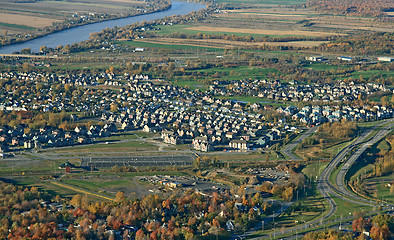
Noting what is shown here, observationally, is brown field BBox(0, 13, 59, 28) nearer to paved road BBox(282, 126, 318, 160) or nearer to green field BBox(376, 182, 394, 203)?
paved road BBox(282, 126, 318, 160)

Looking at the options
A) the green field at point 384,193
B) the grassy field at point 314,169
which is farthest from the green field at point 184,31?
the green field at point 384,193

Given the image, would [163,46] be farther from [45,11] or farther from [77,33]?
[45,11]

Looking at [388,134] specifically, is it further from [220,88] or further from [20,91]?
[20,91]

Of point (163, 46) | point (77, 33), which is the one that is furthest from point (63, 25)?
point (163, 46)

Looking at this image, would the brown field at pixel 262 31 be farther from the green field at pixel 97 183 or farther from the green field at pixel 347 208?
the green field at pixel 347 208

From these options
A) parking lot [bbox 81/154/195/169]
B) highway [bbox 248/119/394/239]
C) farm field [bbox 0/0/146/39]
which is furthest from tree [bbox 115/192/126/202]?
farm field [bbox 0/0/146/39]

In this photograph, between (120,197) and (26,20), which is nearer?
(120,197)
